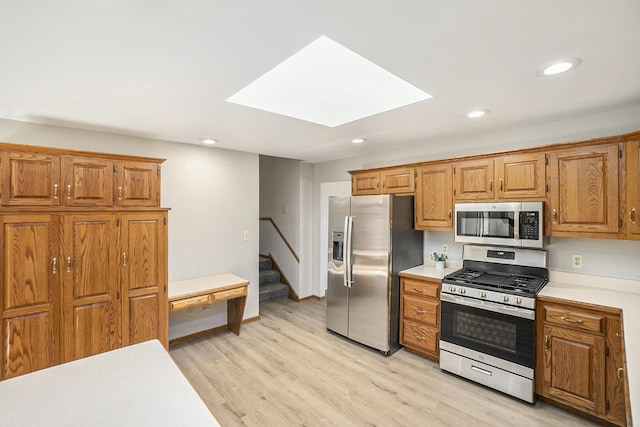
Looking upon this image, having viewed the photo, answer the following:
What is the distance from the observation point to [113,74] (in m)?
1.77

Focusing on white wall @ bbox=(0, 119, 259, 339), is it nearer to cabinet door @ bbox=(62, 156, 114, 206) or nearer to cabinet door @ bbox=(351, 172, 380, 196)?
cabinet door @ bbox=(62, 156, 114, 206)

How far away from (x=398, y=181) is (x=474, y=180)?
857mm

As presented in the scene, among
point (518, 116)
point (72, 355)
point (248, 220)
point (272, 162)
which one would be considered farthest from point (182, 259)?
point (518, 116)

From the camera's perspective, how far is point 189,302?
320 centimetres

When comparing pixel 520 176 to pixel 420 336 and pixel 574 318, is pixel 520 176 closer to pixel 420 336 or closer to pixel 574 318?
pixel 574 318

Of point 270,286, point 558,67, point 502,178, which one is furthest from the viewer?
point 270,286

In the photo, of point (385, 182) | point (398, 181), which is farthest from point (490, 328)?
point (385, 182)

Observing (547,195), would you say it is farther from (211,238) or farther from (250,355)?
(211,238)

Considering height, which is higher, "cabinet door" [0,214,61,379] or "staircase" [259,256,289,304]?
"cabinet door" [0,214,61,379]

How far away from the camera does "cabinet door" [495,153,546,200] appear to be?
2.62 meters

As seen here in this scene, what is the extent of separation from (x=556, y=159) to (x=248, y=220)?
3.55m

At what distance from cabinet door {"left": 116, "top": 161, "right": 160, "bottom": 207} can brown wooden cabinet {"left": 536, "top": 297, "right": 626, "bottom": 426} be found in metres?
3.66

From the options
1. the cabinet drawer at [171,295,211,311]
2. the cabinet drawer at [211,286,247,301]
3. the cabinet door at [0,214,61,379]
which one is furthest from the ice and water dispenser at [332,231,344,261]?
the cabinet door at [0,214,61,379]

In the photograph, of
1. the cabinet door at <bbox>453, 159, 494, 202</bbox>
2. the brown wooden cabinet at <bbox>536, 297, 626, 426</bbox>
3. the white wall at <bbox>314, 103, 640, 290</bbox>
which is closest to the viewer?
the brown wooden cabinet at <bbox>536, 297, 626, 426</bbox>
